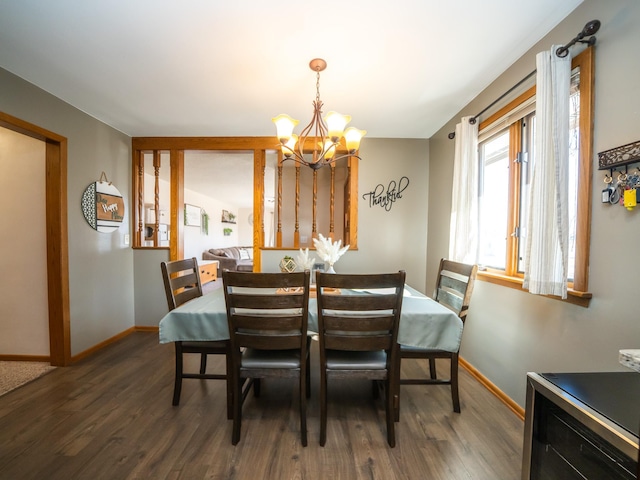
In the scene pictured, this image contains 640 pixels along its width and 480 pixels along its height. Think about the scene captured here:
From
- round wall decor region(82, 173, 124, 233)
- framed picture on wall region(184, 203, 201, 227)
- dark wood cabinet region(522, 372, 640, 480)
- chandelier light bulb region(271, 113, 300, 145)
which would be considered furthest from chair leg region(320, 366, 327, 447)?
framed picture on wall region(184, 203, 201, 227)

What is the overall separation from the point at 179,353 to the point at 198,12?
2.03 meters

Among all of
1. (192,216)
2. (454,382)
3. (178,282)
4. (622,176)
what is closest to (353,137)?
(622,176)

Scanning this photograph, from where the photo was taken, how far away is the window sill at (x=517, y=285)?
50.6 inches

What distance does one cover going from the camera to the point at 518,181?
1.86m

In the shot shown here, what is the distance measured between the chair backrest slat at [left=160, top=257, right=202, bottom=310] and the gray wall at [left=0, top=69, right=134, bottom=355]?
1.24 m

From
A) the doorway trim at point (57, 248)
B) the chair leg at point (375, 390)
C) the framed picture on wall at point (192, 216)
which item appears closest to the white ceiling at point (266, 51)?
the doorway trim at point (57, 248)

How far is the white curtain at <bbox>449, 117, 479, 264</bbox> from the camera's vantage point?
2.12m

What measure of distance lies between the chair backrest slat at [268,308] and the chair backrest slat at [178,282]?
651mm

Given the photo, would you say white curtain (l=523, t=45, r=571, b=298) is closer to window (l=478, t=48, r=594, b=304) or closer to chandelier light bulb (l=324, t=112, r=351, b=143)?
window (l=478, t=48, r=594, b=304)

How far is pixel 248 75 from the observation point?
194 centimetres

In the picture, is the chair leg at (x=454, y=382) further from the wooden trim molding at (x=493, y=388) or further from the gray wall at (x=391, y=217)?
the gray wall at (x=391, y=217)

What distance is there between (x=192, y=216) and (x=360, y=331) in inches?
244

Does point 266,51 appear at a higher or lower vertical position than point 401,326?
higher

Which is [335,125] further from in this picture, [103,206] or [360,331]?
[103,206]
